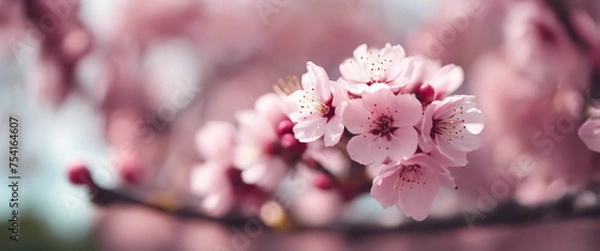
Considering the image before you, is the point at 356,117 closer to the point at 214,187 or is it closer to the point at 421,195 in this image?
the point at 421,195

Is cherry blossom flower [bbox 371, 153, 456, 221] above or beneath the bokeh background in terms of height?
beneath

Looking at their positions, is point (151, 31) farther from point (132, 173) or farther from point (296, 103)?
point (296, 103)

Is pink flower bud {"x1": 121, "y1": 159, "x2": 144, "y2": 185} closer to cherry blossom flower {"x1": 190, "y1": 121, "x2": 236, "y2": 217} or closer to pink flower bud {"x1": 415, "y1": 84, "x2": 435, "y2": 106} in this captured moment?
cherry blossom flower {"x1": 190, "y1": 121, "x2": 236, "y2": 217}

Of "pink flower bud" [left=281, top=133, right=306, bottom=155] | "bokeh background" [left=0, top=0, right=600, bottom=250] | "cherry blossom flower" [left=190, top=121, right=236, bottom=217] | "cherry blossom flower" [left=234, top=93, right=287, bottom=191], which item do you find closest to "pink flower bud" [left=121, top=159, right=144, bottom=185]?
"bokeh background" [left=0, top=0, right=600, bottom=250]

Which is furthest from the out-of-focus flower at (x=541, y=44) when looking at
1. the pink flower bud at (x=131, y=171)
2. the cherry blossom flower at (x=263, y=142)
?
the pink flower bud at (x=131, y=171)

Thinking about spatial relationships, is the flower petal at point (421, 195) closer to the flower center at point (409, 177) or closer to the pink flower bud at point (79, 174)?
the flower center at point (409, 177)

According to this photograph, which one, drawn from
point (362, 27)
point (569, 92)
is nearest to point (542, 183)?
point (569, 92)
